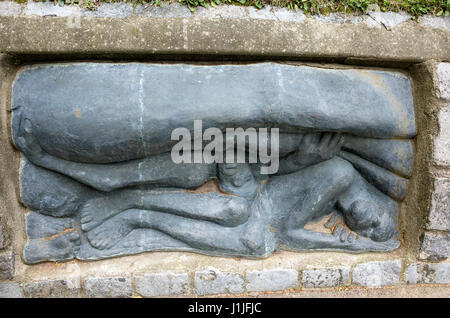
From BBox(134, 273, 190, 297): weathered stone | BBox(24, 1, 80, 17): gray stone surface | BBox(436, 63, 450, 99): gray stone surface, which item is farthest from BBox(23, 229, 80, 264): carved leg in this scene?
BBox(436, 63, 450, 99): gray stone surface

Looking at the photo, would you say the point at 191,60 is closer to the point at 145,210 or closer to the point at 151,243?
the point at 145,210

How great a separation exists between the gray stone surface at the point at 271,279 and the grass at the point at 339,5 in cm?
154

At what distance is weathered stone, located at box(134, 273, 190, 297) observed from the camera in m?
2.06

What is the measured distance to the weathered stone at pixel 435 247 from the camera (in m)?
2.07

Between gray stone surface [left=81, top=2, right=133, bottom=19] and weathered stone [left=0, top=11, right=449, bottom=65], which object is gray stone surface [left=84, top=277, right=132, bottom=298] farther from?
gray stone surface [left=81, top=2, right=133, bottom=19]

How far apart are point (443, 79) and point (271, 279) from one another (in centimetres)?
153

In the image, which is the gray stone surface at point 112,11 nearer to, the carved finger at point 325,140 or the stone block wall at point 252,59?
the stone block wall at point 252,59

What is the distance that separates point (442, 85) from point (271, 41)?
0.99m

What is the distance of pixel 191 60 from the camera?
6.22ft

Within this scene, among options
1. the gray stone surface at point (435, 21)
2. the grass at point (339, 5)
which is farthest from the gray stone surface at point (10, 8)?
the gray stone surface at point (435, 21)

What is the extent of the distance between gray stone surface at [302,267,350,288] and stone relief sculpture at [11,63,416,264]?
0.46ft

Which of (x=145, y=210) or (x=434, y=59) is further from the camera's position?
(x=145, y=210)

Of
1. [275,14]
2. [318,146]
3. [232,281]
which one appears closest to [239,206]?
[232,281]

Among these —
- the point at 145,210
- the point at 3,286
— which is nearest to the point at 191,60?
the point at 145,210
